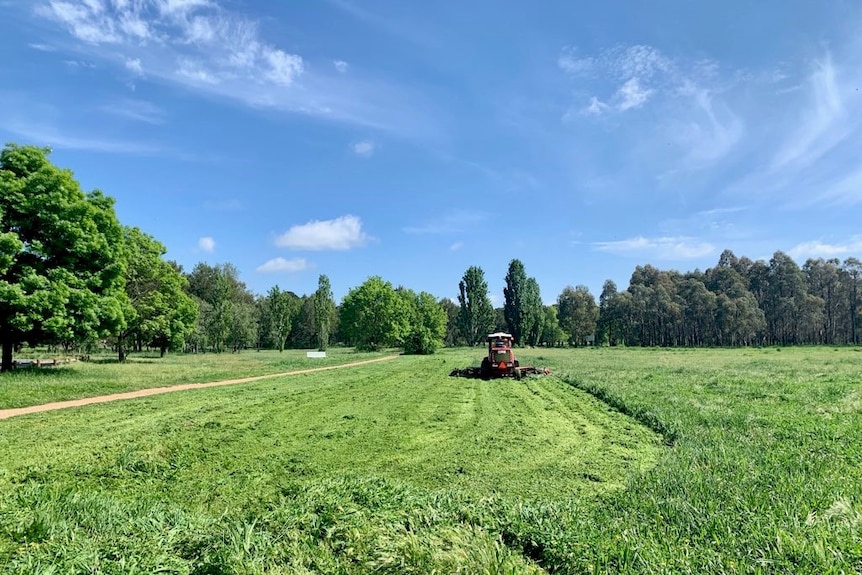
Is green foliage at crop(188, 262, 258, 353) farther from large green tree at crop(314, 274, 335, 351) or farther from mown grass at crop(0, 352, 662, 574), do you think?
mown grass at crop(0, 352, 662, 574)

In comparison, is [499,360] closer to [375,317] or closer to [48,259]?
[48,259]

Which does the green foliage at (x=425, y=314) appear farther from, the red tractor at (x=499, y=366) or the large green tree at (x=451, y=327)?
the red tractor at (x=499, y=366)

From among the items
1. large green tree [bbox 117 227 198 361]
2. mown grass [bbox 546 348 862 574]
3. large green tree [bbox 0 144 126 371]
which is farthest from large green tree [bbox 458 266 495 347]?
mown grass [bbox 546 348 862 574]

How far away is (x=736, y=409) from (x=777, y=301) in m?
93.9

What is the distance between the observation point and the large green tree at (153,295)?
3666cm

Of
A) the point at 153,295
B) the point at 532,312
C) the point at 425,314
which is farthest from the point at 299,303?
the point at 153,295

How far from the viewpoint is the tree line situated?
21328 mm

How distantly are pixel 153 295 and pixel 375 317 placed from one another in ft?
118

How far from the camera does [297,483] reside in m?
A: 6.77

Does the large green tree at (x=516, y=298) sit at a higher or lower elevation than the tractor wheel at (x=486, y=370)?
higher

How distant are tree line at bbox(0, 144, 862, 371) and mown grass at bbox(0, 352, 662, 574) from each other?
11.6 metres

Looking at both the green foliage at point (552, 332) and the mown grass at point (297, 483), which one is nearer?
the mown grass at point (297, 483)

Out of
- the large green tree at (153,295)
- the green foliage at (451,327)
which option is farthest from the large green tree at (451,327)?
the large green tree at (153,295)

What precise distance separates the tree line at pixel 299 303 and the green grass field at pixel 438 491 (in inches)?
491
